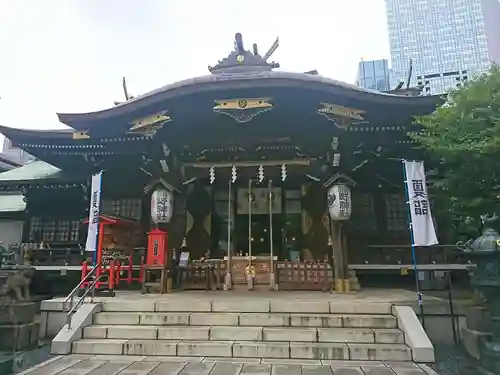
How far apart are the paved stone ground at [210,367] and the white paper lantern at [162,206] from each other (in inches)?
193

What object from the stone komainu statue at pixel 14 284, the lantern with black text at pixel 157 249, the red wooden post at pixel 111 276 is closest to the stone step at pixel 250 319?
the stone komainu statue at pixel 14 284

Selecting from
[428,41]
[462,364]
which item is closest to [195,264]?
[462,364]

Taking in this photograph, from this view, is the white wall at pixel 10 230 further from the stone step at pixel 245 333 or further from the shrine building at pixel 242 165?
the stone step at pixel 245 333

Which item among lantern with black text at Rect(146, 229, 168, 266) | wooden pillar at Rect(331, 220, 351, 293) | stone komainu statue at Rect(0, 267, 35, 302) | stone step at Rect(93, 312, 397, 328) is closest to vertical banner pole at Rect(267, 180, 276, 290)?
wooden pillar at Rect(331, 220, 351, 293)

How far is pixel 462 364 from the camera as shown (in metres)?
6.98

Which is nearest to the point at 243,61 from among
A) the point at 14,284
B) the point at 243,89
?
the point at 243,89

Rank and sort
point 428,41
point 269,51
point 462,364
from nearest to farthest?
1. point 462,364
2. point 269,51
3. point 428,41

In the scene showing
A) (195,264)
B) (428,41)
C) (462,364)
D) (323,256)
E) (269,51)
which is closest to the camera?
(462,364)

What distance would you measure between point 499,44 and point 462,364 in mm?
33208

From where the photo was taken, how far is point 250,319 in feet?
25.7

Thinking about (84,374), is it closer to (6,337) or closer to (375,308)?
(6,337)

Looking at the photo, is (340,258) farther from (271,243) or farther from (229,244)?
(229,244)

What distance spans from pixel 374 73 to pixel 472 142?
34.2 meters

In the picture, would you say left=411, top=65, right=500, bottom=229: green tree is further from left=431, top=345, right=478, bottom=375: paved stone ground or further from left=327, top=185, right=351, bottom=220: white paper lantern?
left=431, top=345, right=478, bottom=375: paved stone ground
